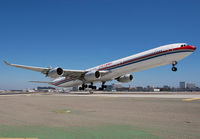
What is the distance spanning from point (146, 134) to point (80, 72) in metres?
34.6

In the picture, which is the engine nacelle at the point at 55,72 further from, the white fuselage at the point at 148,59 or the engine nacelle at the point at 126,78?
the engine nacelle at the point at 126,78

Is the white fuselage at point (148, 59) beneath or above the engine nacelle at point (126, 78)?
above

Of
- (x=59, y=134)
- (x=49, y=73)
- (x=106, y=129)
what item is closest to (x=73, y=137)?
(x=59, y=134)

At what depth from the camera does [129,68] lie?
107ft

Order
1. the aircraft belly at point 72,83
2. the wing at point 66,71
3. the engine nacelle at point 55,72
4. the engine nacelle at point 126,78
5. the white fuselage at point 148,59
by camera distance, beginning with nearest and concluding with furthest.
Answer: the white fuselage at point 148,59 < the engine nacelle at point 55,72 < the wing at point 66,71 < the engine nacelle at point 126,78 < the aircraft belly at point 72,83

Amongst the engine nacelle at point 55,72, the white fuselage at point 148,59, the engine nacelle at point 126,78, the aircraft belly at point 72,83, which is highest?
the white fuselage at point 148,59

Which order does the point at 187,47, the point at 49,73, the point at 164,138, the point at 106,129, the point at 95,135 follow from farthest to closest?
the point at 49,73, the point at 187,47, the point at 106,129, the point at 95,135, the point at 164,138

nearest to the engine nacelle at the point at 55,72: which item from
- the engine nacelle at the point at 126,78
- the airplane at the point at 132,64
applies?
the airplane at the point at 132,64

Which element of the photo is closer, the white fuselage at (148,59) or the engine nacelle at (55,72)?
A: the white fuselage at (148,59)

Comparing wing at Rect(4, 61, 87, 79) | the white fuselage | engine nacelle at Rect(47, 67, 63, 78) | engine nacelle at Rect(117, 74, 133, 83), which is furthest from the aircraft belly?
engine nacelle at Rect(117, 74, 133, 83)

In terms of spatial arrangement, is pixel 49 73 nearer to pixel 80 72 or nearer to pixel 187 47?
pixel 80 72

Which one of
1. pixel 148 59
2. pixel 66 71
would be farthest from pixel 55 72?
pixel 148 59

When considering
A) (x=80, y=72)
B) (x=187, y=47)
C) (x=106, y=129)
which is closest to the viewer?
(x=106, y=129)

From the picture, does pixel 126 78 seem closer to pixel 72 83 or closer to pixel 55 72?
pixel 72 83
